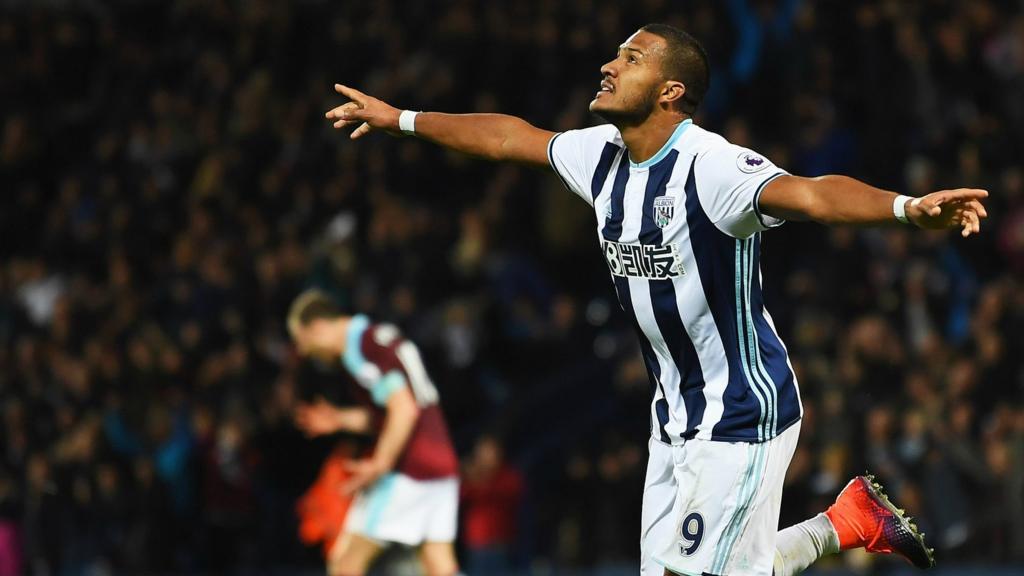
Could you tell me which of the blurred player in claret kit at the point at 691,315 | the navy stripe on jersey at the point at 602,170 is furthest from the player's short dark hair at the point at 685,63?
the navy stripe on jersey at the point at 602,170

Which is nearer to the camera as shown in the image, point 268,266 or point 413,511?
point 413,511

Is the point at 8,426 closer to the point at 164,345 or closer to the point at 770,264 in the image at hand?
the point at 164,345

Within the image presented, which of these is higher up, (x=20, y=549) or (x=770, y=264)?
(x=770, y=264)

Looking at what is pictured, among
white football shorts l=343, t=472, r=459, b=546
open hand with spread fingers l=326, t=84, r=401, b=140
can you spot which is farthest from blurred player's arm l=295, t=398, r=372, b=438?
open hand with spread fingers l=326, t=84, r=401, b=140

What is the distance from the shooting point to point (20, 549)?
1268 cm

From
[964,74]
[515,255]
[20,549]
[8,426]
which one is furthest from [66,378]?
[964,74]

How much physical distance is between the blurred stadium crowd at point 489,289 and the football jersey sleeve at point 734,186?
6518mm

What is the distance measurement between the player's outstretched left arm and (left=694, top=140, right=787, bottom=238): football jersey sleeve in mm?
56

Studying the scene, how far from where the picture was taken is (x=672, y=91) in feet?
18.9

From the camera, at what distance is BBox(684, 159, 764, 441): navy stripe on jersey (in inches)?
220

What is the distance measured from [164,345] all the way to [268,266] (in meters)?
1.07

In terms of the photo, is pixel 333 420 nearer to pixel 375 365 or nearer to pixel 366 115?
pixel 375 365

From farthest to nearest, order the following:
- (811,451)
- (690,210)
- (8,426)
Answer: (8,426) → (811,451) → (690,210)

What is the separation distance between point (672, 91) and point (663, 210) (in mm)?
440
